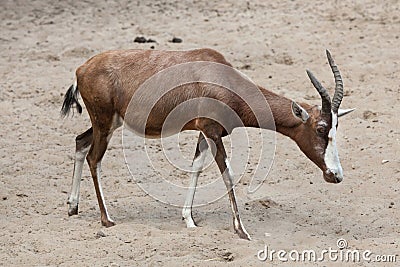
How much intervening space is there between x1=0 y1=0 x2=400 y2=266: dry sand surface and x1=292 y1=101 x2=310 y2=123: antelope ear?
1.06 m

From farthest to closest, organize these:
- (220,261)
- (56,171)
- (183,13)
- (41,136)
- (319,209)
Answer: (183,13) → (41,136) → (56,171) → (319,209) → (220,261)

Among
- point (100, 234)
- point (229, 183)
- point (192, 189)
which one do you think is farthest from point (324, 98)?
point (100, 234)

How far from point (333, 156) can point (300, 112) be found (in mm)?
497

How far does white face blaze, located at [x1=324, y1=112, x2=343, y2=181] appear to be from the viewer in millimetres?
7457

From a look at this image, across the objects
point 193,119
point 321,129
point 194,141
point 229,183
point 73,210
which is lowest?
point 194,141

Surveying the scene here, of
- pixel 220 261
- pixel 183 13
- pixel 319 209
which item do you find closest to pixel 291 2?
pixel 183 13

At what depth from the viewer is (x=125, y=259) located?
22.3 ft

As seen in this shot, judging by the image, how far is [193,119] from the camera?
777 cm

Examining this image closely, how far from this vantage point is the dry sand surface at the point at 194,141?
7.16m

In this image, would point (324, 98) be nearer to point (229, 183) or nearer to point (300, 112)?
point (300, 112)

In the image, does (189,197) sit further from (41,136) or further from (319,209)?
(41,136)

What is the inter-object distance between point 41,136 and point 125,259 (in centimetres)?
390

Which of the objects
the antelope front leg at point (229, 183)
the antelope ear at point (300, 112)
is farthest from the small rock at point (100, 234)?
the antelope ear at point (300, 112)

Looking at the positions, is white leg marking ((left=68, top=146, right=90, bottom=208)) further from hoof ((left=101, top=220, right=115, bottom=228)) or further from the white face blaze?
the white face blaze
